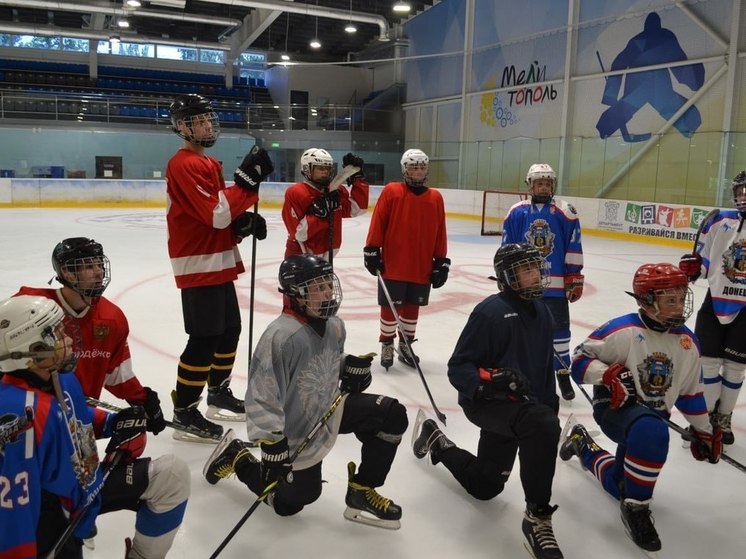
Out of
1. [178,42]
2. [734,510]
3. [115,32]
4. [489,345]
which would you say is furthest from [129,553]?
[178,42]

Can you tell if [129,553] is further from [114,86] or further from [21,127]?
[114,86]

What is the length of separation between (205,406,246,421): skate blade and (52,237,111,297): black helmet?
130cm

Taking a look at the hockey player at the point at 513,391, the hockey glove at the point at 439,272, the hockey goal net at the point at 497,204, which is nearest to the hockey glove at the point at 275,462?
the hockey player at the point at 513,391

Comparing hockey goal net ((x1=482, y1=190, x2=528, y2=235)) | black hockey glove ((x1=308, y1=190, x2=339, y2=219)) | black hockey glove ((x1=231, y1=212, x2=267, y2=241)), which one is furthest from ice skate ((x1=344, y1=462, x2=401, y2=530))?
hockey goal net ((x1=482, y1=190, x2=528, y2=235))

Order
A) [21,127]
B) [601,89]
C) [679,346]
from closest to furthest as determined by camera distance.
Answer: [679,346]
[601,89]
[21,127]

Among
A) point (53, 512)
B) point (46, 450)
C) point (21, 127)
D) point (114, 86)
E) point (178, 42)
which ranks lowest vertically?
point (53, 512)

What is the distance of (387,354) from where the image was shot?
4.05m

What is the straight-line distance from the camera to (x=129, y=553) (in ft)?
5.91

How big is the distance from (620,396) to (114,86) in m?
21.7

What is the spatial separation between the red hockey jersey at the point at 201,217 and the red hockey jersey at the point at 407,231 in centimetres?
127

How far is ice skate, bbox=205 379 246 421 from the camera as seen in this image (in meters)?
3.16

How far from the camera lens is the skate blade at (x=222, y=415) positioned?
3.13m

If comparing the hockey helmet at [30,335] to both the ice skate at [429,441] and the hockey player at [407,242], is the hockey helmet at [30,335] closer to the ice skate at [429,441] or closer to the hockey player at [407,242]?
the ice skate at [429,441]

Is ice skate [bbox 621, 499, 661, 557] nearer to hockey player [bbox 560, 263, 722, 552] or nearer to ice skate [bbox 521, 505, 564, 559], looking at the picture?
hockey player [bbox 560, 263, 722, 552]
